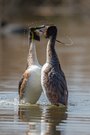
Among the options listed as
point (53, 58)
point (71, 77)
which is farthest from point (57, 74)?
point (71, 77)

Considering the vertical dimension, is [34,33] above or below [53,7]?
below

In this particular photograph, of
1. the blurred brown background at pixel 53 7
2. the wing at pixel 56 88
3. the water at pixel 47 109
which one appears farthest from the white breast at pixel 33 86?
the blurred brown background at pixel 53 7

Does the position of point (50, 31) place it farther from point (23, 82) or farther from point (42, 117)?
point (42, 117)

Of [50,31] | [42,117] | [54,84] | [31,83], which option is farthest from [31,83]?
[42,117]

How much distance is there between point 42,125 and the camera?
1234 centimetres

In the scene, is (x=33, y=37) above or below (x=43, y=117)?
above

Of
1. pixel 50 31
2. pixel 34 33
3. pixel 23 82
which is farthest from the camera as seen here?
pixel 34 33

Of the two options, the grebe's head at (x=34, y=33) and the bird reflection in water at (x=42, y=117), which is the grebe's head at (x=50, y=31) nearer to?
the grebe's head at (x=34, y=33)

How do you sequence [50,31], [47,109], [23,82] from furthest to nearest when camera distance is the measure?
[50,31] < [23,82] < [47,109]

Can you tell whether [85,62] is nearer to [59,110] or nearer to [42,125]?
[59,110]

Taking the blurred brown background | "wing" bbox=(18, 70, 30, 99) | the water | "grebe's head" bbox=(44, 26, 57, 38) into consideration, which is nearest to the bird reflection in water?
the water

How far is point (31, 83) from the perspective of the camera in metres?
14.9

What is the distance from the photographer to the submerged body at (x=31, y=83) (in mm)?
14820

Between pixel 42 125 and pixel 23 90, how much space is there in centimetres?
274
